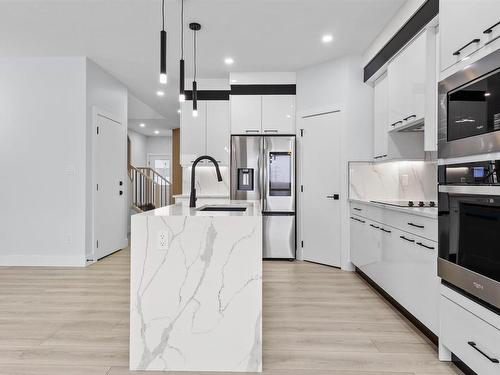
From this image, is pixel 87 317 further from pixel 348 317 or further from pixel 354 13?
pixel 354 13

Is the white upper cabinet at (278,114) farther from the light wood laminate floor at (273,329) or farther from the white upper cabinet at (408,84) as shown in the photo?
the light wood laminate floor at (273,329)

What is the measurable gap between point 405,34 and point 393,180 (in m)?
1.72

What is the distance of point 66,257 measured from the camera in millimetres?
4352

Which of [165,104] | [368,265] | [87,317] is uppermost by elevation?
[165,104]

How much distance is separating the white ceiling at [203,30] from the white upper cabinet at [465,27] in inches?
49.4

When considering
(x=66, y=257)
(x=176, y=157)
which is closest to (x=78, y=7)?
(x=66, y=257)

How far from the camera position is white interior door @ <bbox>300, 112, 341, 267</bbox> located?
4312 mm

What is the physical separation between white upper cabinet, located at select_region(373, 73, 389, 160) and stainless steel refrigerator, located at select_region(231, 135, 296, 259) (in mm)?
1182

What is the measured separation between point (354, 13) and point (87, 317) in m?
3.72

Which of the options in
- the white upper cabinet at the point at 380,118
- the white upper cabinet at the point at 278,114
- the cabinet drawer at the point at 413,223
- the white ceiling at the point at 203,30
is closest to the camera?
the cabinet drawer at the point at 413,223

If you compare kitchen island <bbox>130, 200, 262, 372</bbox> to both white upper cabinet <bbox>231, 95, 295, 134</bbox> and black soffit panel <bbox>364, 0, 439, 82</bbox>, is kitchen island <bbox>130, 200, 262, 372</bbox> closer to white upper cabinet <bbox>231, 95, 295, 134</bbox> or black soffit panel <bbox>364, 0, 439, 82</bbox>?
black soffit panel <bbox>364, 0, 439, 82</bbox>

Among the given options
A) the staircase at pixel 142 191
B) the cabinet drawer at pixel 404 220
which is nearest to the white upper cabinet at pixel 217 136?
the cabinet drawer at pixel 404 220

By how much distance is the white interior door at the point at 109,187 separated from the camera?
4648 mm

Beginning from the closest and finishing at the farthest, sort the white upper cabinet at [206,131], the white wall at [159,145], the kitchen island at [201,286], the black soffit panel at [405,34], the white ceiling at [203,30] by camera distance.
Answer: the kitchen island at [201,286] → the black soffit panel at [405,34] → the white ceiling at [203,30] → the white upper cabinet at [206,131] → the white wall at [159,145]
